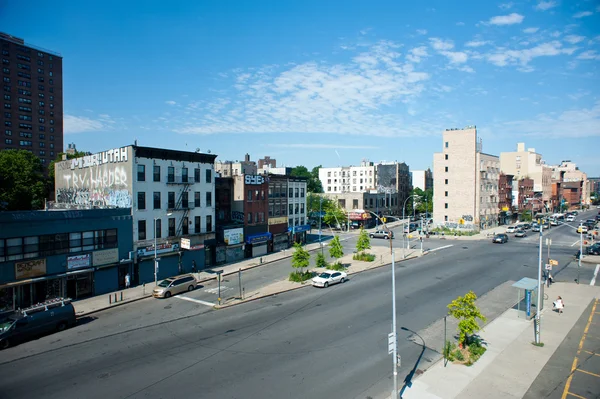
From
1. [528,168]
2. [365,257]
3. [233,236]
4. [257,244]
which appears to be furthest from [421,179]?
[233,236]

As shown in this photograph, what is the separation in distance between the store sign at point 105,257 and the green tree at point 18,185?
1257 inches

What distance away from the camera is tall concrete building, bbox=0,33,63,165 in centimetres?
10344

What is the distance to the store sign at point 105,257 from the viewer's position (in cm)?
3453

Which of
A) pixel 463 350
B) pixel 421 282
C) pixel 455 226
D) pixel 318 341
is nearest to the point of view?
pixel 463 350

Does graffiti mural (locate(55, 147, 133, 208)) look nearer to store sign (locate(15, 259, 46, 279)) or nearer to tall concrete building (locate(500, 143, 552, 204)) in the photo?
store sign (locate(15, 259, 46, 279))

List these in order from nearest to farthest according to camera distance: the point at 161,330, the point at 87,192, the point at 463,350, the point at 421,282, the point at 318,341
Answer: the point at 463,350 → the point at 318,341 → the point at 161,330 → the point at 421,282 → the point at 87,192

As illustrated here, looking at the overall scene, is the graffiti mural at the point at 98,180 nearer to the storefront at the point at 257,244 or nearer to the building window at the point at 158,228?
the building window at the point at 158,228

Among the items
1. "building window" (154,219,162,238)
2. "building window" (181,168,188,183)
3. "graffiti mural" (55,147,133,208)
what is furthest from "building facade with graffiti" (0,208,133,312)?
"building window" (181,168,188,183)

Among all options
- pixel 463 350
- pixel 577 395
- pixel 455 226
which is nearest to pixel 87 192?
pixel 463 350

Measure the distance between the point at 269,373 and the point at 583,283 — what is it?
116 feet

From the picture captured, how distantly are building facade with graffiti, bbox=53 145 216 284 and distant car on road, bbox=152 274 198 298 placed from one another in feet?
13.1

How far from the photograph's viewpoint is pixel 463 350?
19.7 metres

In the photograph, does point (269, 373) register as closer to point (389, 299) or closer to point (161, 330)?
point (161, 330)

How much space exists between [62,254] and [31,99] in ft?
337
